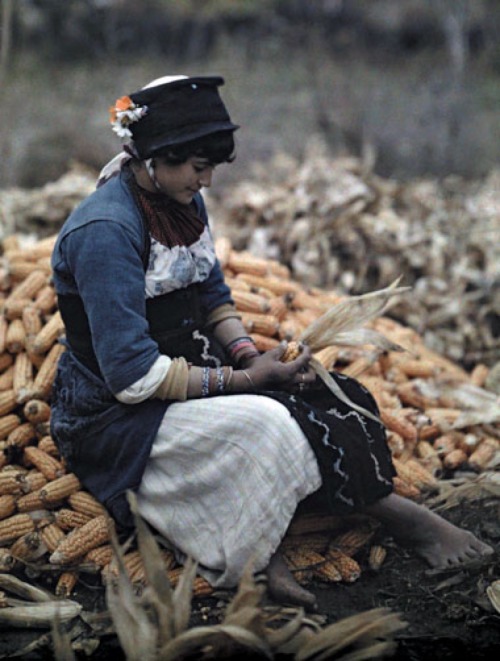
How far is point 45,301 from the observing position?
3.96m

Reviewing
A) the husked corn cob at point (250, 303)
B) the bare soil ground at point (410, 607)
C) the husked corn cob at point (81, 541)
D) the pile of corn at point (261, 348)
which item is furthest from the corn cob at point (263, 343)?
the husked corn cob at point (81, 541)

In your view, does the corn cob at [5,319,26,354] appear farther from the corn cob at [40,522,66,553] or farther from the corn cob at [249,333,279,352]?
the corn cob at [249,333,279,352]

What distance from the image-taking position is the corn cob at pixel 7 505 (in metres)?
3.18

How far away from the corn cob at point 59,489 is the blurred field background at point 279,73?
542 cm

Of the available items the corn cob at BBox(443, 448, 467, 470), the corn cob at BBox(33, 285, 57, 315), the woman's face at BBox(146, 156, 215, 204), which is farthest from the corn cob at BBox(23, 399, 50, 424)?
the corn cob at BBox(443, 448, 467, 470)

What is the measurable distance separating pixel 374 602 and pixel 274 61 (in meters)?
10.3

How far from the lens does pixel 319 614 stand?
2764 mm

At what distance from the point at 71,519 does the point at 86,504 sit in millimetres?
79

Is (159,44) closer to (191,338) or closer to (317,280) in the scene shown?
(317,280)

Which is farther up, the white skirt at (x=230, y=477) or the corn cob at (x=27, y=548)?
the white skirt at (x=230, y=477)

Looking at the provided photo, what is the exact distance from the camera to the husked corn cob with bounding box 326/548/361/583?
3.03 metres

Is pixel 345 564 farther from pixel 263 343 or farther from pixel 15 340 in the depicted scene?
pixel 15 340

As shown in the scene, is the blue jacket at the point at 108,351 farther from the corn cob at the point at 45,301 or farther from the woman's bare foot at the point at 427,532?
the woman's bare foot at the point at 427,532

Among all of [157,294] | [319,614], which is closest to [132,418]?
[157,294]
